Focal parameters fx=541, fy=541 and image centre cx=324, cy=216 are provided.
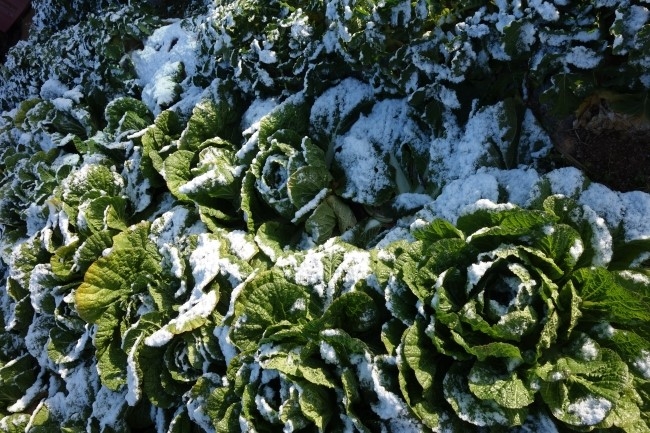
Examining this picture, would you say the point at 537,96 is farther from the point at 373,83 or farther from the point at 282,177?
the point at 282,177

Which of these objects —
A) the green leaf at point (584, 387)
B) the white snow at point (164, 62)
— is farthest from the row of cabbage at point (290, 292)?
the white snow at point (164, 62)

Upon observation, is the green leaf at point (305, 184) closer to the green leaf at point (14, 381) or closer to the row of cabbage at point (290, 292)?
the row of cabbage at point (290, 292)

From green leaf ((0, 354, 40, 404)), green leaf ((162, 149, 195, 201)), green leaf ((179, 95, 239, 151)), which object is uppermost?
green leaf ((179, 95, 239, 151))

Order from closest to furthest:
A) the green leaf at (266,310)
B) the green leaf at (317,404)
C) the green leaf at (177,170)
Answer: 1. the green leaf at (317,404)
2. the green leaf at (266,310)
3. the green leaf at (177,170)

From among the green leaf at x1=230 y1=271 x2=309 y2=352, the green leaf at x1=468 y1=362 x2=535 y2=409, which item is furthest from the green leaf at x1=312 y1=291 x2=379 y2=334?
the green leaf at x1=468 y1=362 x2=535 y2=409

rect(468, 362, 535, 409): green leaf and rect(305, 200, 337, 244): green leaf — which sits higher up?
rect(305, 200, 337, 244): green leaf

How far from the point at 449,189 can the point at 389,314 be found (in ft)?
1.64

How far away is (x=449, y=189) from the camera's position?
1934mm

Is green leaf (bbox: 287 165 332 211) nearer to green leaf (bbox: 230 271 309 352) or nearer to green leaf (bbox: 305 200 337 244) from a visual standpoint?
green leaf (bbox: 305 200 337 244)

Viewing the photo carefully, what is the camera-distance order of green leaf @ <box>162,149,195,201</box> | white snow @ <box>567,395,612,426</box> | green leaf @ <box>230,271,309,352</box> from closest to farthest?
white snow @ <box>567,395,612,426</box>
green leaf @ <box>230,271,309,352</box>
green leaf @ <box>162,149,195,201</box>

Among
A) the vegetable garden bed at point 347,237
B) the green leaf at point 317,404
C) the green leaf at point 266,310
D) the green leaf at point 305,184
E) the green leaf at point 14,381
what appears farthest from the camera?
the green leaf at point 14,381

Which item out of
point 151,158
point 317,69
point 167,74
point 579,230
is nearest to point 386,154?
point 317,69

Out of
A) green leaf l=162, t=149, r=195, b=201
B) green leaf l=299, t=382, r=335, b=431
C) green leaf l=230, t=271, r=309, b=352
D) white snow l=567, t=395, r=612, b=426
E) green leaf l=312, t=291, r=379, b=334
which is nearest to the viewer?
white snow l=567, t=395, r=612, b=426

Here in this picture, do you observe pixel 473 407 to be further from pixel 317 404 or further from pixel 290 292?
pixel 290 292
